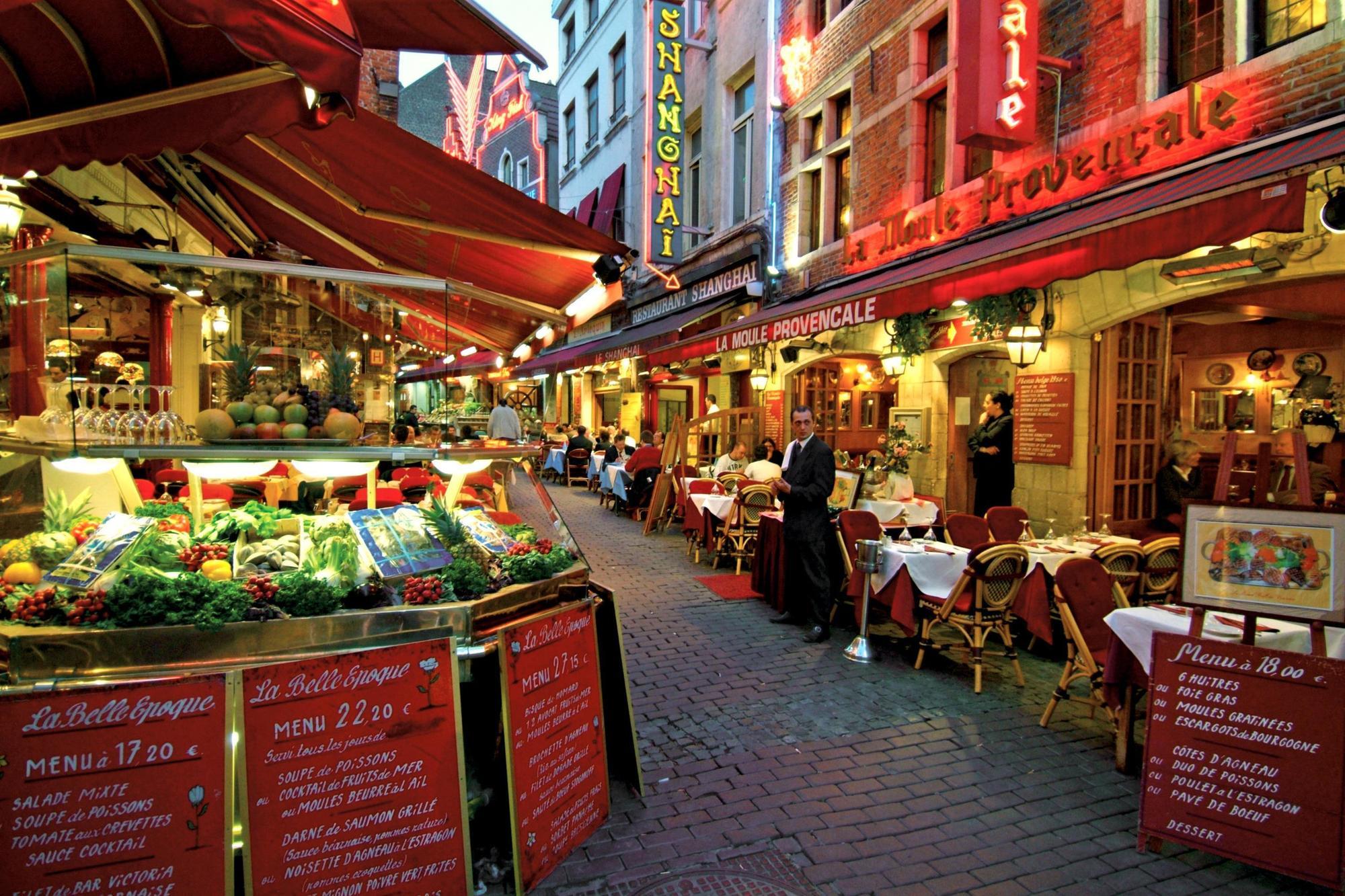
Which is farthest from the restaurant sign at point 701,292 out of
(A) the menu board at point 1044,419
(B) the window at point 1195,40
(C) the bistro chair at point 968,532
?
(C) the bistro chair at point 968,532

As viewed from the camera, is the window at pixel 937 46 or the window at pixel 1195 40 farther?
the window at pixel 937 46

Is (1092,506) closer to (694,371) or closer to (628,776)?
(628,776)

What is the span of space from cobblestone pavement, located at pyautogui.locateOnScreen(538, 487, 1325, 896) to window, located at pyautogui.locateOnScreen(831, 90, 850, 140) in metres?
9.69

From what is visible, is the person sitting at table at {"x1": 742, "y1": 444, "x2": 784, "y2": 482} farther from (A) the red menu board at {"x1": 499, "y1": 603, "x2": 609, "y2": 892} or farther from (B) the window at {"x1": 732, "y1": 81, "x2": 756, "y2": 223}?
(A) the red menu board at {"x1": 499, "y1": 603, "x2": 609, "y2": 892}

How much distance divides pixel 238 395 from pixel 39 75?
6.38 feet

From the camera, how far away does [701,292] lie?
16250 mm

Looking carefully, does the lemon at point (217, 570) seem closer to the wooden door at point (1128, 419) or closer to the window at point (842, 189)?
the wooden door at point (1128, 419)

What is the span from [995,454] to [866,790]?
6.21 metres

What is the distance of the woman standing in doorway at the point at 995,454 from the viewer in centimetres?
876

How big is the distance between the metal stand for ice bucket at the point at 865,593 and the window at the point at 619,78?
63.8 ft

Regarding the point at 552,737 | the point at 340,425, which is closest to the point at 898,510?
the point at 552,737

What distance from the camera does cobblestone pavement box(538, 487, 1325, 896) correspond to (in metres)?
2.96

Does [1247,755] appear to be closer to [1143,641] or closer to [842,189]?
[1143,641]

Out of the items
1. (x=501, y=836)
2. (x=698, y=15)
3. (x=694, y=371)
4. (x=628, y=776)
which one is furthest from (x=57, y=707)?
(x=698, y=15)
